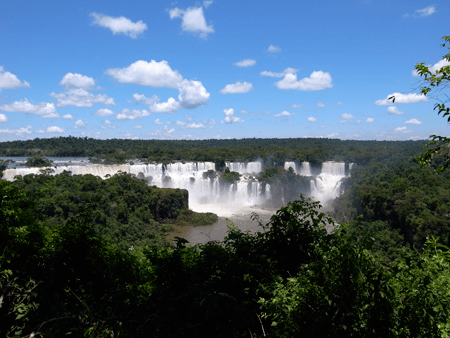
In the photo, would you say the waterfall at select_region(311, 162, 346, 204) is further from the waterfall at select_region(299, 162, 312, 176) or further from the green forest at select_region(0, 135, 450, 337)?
the green forest at select_region(0, 135, 450, 337)

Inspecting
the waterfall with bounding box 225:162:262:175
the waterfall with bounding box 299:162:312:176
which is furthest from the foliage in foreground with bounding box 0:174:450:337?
the waterfall with bounding box 299:162:312:176

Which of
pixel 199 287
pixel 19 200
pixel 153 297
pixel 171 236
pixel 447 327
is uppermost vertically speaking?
pixel 19 200

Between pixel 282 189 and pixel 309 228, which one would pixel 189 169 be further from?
pixel 309 228

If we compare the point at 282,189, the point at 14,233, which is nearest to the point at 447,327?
the point at 14,233

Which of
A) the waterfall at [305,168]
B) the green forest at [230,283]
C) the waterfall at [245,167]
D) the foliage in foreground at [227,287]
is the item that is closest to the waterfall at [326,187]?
the waterfall at [305,168]

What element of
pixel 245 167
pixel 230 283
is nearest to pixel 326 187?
pixel 245 167

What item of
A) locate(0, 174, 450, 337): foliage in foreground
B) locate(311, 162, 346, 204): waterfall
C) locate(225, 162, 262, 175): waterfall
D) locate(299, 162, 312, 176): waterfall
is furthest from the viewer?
locate(299, 162, 312, 176): waterfall

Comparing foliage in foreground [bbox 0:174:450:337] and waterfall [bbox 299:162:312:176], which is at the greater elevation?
foliage in foreground [bbox 0:174:450:337]

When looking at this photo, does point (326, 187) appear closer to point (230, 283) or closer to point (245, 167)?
point (245, 167)
